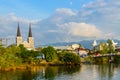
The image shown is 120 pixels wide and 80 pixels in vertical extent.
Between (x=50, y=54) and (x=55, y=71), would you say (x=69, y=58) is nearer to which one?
(x=50, y=54)

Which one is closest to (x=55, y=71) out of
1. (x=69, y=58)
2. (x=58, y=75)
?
(x=58, y=75)

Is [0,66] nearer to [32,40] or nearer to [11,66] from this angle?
[11,66]

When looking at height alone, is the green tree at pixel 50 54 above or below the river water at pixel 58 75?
above

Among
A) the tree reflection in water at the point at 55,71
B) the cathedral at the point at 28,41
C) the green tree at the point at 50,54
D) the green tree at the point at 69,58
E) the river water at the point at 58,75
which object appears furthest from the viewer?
the cathedral at the point at 28,41

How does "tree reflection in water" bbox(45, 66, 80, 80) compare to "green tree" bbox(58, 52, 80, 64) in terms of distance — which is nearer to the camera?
"tree reflection in water" bbox(45, 66, 80, 80)

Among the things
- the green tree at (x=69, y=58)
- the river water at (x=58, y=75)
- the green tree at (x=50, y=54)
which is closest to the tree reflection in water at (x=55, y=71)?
the river water at (x=58, y=75)

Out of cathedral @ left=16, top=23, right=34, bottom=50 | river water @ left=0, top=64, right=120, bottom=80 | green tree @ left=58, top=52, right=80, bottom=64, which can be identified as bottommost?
river water @ left=0, top=64, right=120, bottom=80

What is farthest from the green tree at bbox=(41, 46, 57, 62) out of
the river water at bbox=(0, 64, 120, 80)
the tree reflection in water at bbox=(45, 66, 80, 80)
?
the river water at bbox=(0, 64, 120, 80)

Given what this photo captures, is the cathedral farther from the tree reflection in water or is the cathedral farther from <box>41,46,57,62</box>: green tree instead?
the tree reflection in water

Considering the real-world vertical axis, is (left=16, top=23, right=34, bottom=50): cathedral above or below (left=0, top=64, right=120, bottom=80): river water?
above

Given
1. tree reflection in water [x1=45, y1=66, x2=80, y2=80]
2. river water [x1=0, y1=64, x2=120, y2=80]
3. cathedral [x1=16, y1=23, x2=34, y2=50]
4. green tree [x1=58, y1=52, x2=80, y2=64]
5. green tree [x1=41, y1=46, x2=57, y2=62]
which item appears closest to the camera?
river water [x1=0, y1=64, x2=120, y2=80]

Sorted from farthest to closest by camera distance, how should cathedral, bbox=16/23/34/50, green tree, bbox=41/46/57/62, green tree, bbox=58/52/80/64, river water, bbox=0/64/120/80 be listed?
cathedral, bbox=16/23/34/50, green tree, bbox=58/52/80/64, green tree, bbox=41/46/57/62, river water, bbox=0/64/120/80

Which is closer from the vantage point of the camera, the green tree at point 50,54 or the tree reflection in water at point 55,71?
the tree reflection in water at point 55,71

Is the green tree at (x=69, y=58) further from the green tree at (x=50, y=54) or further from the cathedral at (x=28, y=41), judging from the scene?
the cathedral at (x=28, y=41)
